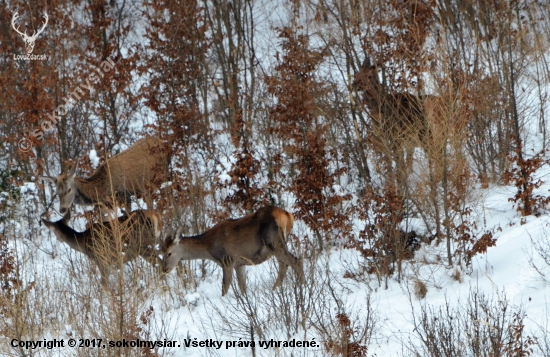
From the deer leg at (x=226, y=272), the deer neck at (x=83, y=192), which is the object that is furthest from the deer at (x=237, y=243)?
the deer neck at (x=83, y=192)

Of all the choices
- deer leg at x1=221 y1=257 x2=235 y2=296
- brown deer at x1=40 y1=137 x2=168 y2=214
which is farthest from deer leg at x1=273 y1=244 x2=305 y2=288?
brown deer at x1=40 y1=137 x2=168 y2=214

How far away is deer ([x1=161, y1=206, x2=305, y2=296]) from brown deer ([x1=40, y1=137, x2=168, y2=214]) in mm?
2251

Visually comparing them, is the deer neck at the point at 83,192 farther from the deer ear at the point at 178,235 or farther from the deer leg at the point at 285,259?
the deer leg at the point at 285,259

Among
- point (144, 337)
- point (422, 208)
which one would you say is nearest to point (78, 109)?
point (422, 208)

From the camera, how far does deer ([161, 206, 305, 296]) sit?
38.6 ft

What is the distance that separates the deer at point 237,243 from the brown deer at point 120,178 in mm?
2251

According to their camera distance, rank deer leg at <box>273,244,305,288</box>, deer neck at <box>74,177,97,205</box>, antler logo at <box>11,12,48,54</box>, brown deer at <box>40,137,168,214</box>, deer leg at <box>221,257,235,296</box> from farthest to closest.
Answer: antler logo at <box>11,12,48,54</box>
deer neck at <box>74,177,97,205</box>
brown deer at <box>40,137,168,214</box>
deer leg at <box>221,257,235,296</box>
deer leg at <box>273,244,305,288</box>

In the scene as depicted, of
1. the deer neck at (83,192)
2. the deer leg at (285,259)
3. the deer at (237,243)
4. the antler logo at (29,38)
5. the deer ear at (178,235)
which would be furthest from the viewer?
the antler logo at (29,38)

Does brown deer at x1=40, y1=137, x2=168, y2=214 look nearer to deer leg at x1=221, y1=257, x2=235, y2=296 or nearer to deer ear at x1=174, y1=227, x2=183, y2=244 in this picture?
deer ear at x1=174, y1=227, x2=183, y2=244

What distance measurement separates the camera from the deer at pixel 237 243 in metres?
11.8

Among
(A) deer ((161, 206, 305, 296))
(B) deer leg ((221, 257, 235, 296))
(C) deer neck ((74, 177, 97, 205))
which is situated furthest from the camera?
(C) deer neck ((74, 177, 97, 205))

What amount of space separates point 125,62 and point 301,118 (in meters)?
6.31

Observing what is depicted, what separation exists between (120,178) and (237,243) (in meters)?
4.74

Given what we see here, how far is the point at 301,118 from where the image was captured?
1356 centimetres
